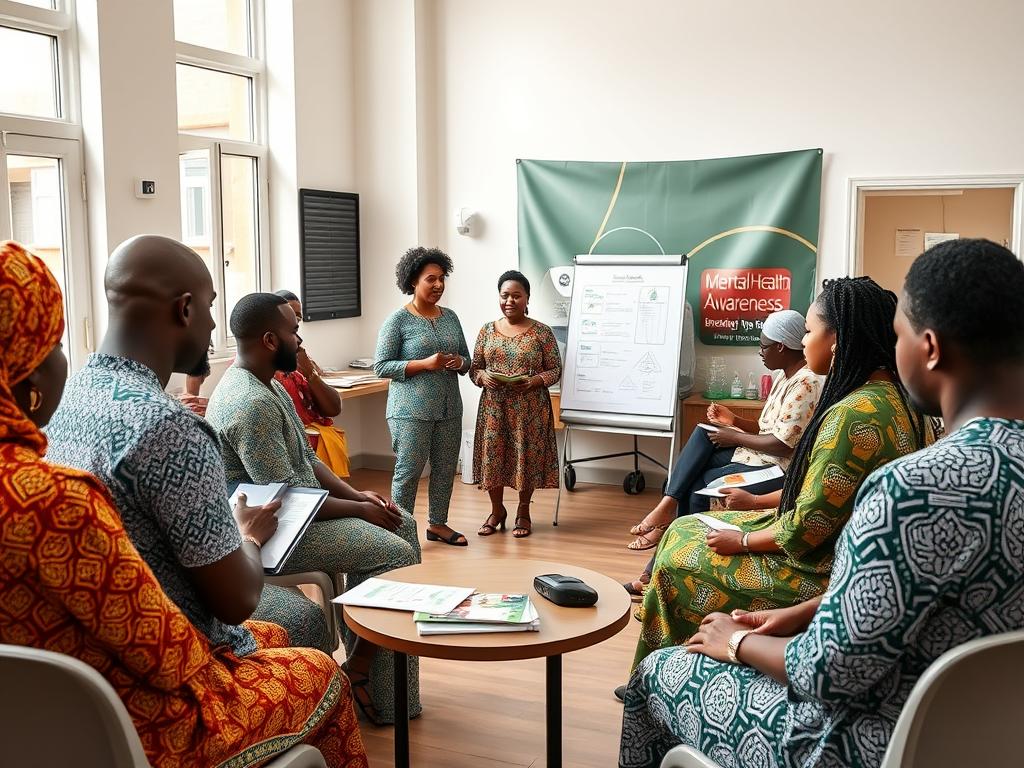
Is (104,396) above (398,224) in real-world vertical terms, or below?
below

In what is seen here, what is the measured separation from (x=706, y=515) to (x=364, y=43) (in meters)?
5.14

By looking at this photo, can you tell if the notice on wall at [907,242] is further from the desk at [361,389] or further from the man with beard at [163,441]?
the man with beard at [163,441]

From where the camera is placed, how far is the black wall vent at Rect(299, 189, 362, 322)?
21.8 feet

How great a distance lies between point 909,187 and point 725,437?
266 centimetres

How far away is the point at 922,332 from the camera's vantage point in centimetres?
156

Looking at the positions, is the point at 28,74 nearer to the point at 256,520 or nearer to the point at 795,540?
the point at 256,520

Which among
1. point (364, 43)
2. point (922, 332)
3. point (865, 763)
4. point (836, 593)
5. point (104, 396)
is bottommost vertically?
point (865, 763)

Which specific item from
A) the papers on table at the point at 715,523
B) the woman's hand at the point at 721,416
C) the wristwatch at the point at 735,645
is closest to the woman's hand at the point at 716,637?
the wristwatch at the point at 735,645

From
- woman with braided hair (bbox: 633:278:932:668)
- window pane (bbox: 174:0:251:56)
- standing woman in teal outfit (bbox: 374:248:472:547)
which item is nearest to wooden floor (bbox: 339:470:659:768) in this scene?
woman with braided hair (bbox: 633:278:932:668)

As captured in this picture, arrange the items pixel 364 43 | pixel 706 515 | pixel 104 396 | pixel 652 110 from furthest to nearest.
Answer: pixel 364 43, pixel 652 110, pixel 706 515, pixel 104 396

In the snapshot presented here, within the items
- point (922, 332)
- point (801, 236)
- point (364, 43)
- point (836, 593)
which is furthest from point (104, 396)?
point (364, 43)

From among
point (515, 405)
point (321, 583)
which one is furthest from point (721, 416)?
point (321, 583)

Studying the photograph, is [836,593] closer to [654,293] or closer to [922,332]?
[922,332]

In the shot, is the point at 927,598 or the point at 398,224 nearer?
the point at 927,598
